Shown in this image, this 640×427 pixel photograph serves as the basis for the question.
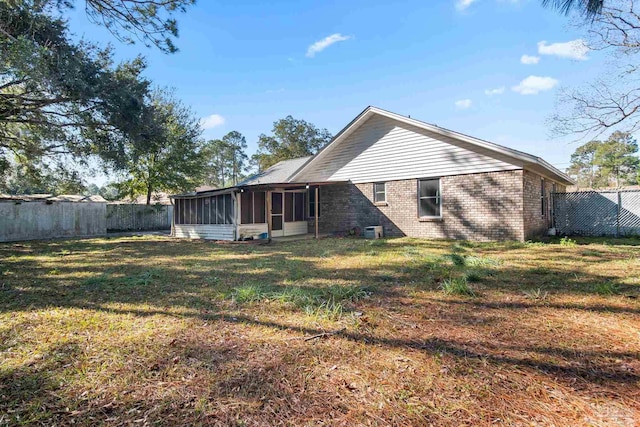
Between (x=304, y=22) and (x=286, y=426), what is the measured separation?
15356mm

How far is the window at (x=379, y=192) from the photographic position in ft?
44.6

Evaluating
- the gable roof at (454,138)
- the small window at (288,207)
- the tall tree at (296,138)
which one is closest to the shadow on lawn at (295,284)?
the gable roof at (454,138)

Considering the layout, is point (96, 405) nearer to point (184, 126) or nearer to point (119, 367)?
point (119, 367)

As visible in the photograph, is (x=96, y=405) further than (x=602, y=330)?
No

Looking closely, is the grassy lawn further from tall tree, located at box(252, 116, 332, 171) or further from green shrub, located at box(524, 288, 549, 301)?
tall tree, located at box(252, 116, 332, 171)

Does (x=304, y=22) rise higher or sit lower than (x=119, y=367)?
higher

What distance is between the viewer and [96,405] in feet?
7.18

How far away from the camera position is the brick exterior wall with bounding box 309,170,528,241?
10578 millimetres

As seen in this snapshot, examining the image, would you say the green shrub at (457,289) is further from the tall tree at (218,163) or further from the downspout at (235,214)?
the tall tree at (218,163)

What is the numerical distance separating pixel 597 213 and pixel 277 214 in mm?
13484

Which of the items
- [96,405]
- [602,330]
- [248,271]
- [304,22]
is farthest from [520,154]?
[96,405]

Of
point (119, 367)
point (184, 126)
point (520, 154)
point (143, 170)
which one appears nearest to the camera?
point (119, 367)

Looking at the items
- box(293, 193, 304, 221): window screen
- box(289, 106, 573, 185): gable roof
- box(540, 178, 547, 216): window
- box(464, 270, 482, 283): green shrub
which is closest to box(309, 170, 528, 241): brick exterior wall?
box(289, 106, 573, 185): gable roof

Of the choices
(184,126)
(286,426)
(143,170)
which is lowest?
(286,426)
